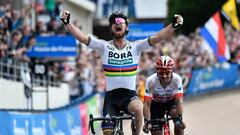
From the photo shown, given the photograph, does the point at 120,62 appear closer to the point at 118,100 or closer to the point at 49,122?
the point at 118,100

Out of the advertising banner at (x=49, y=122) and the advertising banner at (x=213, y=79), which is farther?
the advertising banner at (x=213, y=79)

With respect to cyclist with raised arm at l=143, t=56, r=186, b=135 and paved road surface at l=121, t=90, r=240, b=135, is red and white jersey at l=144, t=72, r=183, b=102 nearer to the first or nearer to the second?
cyclist with raised arm at l=143, t=56, r=186, b=135

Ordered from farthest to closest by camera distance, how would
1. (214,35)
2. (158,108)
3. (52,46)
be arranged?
1. (214,35)
2. (52,46)
3. (158,108)

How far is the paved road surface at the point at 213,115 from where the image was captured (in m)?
19.8

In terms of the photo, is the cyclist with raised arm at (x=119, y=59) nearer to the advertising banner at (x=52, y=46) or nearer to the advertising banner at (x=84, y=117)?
the advertising banner at (x=84, y=117)

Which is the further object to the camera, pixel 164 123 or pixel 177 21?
pixel 164 123

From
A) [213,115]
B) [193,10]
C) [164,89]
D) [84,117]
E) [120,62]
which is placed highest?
[193,10]

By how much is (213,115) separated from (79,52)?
4.67 metres

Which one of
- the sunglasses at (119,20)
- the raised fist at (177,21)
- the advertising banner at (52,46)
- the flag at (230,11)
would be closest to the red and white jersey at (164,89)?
the raised fist at (177,21)

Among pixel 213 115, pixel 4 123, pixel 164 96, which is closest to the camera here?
pixel 164 96

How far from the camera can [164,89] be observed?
1127cm

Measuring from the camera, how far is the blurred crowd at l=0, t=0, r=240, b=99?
1808 cm

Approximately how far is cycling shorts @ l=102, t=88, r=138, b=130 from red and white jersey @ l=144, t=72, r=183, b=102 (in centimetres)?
34

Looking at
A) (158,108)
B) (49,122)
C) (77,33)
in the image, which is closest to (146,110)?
(158,108)
